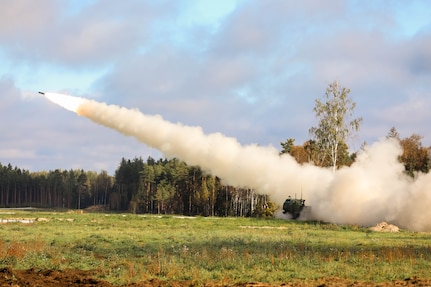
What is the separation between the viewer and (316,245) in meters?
30.9

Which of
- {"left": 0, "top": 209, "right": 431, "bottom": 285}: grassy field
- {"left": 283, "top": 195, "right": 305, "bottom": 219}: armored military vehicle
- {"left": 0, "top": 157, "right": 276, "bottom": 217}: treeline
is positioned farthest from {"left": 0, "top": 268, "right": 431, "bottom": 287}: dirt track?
{"left": 0, "top": 157, "right": 276, "bottom": 217}: treeline

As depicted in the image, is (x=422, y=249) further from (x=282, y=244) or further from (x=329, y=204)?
(x=329, y=204)

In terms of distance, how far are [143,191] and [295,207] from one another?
64794 mm

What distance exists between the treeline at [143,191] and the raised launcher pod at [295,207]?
633 cm

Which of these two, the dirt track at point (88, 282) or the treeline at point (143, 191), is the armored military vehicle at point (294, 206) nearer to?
the treeline at point (143, 191)

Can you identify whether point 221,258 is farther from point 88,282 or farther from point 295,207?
point 295,207

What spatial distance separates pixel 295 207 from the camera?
6084 cm

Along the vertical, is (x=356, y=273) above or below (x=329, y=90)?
below

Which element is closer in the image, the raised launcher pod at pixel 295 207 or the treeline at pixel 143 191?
the raised launcher pod at pixel 295 207

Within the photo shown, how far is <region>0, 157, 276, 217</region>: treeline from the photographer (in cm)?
9350

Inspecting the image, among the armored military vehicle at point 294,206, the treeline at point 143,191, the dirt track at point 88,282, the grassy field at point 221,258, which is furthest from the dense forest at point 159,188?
the dirt track at point 88,282

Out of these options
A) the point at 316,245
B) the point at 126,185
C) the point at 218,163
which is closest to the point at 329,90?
the point at 218,163

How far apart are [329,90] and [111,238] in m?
44.9

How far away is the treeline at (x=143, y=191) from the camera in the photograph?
307ft
